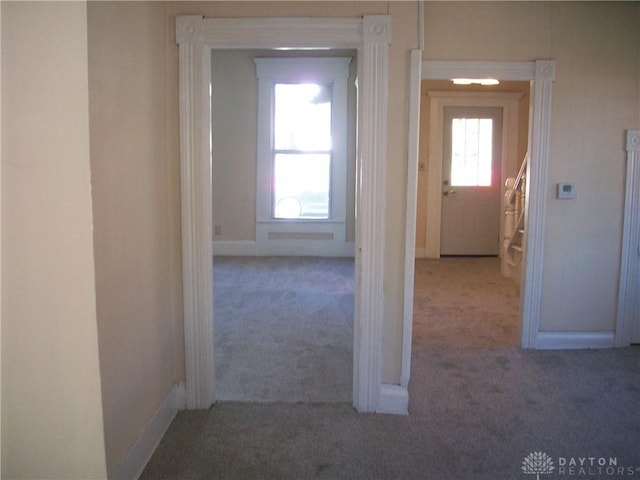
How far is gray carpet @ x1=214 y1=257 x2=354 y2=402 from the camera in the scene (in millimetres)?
2820

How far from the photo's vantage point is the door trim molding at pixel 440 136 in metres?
7.05

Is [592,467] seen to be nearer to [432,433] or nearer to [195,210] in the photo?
[432,433]

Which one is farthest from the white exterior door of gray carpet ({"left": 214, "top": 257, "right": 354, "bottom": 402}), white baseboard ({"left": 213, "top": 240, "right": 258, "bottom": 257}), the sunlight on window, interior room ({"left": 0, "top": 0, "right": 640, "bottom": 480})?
interior room ({"left": 0, "top": 0, "right": 640, "bottom": 480})

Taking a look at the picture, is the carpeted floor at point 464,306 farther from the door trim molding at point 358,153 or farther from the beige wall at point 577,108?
the door trim molding at point 358,153

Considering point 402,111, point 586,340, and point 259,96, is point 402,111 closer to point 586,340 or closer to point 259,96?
point 586,340

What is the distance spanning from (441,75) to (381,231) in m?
1.48

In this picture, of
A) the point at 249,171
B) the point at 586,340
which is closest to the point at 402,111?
the point at 586,340

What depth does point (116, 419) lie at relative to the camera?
1.76m

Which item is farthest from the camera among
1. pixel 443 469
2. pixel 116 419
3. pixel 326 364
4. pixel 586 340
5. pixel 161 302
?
pixel 586 340

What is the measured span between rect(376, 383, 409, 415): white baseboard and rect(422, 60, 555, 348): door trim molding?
4.66 ft

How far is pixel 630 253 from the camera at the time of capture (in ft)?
11.4

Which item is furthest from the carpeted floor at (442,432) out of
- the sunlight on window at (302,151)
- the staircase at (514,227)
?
the sunlight on window at (302,151)

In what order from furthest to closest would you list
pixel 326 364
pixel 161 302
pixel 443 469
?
pixel 326 364 → pixel 161 302 → pixel 443 469

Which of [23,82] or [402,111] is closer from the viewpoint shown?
[23,82]
